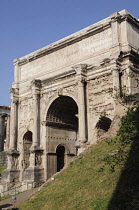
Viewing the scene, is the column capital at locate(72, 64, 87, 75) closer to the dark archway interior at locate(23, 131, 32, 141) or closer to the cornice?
the cornice

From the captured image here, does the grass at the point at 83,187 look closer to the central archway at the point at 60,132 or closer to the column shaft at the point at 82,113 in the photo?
the column shaft at the point at 82,113

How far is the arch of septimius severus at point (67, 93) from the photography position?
827 inches

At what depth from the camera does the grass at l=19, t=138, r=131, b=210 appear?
10930 millimetres

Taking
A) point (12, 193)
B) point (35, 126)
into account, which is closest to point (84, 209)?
point (12, 193)

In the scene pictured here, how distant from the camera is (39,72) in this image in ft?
88.6

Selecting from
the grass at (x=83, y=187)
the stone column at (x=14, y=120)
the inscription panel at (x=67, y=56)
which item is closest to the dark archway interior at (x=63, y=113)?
the inscription panel at (x=67, y=56)

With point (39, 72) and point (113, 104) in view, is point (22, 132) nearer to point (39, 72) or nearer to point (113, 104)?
point (39, 72)

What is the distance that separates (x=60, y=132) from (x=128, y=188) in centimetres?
1647

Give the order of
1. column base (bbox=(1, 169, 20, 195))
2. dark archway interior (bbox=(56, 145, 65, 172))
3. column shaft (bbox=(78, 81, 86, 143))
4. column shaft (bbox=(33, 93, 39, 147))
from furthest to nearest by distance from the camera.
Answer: dark archway interior (bbox=(56, 145, 65, 172)), column shaft (bbox=(33, 93, 39, 147)), column base (bbox=(1, 169, 20, 195)), column shaft (bbox=(78, 81, 86, 143))

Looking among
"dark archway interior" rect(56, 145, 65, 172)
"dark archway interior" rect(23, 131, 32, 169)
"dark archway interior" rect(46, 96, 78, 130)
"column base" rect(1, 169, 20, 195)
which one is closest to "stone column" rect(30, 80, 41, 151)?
"dark archway interior" rect(46, 96, 78, 130)

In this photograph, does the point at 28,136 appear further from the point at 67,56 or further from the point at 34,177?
the point at 67,56

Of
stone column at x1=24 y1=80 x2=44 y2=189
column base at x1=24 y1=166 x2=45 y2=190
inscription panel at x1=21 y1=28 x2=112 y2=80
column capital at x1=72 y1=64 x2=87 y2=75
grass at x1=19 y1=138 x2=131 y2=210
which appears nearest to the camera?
grass at x1=19 y1=138 x2=131 y2=210

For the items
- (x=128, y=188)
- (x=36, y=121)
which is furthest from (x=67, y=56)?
(x=128, y=188)

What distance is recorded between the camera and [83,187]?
12484mm
